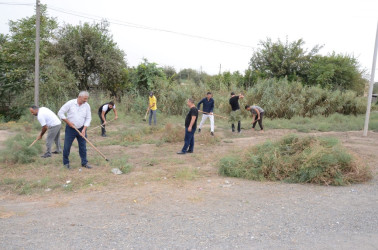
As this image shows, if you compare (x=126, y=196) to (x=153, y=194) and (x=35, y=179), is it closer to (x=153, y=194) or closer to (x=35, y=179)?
(x=153, y=194)

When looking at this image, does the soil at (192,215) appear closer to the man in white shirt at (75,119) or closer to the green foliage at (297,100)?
the man in white shirt at (75,119)

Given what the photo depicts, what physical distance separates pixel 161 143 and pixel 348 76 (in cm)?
1874

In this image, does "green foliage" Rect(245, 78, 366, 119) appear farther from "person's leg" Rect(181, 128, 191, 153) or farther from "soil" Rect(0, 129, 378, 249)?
"soil" Rect(0, 129, 378, 249)

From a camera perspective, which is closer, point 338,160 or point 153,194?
point 153,194

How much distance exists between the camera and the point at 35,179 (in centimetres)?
594

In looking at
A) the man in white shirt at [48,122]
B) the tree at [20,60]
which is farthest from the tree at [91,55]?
the man in white shirt at [48,122]

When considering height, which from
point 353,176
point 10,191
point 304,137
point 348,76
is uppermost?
point 348,76

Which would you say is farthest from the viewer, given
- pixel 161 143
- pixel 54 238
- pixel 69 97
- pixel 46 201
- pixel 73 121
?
pixel 69 97

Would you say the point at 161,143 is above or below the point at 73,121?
below

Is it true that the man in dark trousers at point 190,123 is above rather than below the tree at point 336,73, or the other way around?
below

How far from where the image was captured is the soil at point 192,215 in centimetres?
354

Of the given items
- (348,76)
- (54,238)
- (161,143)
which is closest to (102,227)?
(54,238)

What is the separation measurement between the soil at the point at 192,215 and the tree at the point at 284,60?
16.6 metres

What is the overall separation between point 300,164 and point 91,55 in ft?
48.8
